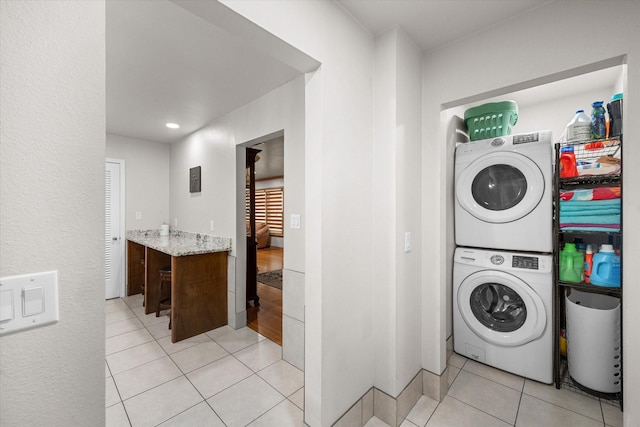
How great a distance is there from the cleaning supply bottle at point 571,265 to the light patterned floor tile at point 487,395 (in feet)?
2.88

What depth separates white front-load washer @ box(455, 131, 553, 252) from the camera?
6.64 ft

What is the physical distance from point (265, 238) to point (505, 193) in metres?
7.59

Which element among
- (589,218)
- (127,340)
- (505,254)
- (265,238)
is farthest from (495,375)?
(265,238)

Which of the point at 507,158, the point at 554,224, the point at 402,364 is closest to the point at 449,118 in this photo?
the point at 507,158

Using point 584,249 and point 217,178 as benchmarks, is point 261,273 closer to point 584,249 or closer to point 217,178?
point 217,178

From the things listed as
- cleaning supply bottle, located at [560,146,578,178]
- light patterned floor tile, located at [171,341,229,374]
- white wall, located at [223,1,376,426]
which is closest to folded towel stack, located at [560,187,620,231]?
cleaning supply bottle, located at [560,146,578,178]

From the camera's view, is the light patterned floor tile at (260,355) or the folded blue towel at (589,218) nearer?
the folded blue towel at (589,218)

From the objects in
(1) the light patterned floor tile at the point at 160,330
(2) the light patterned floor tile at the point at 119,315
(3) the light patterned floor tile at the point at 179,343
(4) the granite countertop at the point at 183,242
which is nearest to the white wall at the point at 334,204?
(3) the light patterned floor tile at the point at 179,343

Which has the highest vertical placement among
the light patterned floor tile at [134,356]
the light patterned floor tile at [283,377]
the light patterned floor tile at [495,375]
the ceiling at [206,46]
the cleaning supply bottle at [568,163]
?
the ceiling at [206,46]

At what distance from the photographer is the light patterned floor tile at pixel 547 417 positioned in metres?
1.67

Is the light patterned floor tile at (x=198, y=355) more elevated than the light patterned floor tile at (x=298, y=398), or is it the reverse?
the light patterned floor tile at (x=198, y=355)

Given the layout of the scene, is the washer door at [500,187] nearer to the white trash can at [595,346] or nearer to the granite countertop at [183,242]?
the white trash can at [595,346]

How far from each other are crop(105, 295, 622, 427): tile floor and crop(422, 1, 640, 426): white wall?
343 millimetres

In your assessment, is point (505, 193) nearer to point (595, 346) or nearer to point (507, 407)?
point (595, 346)
